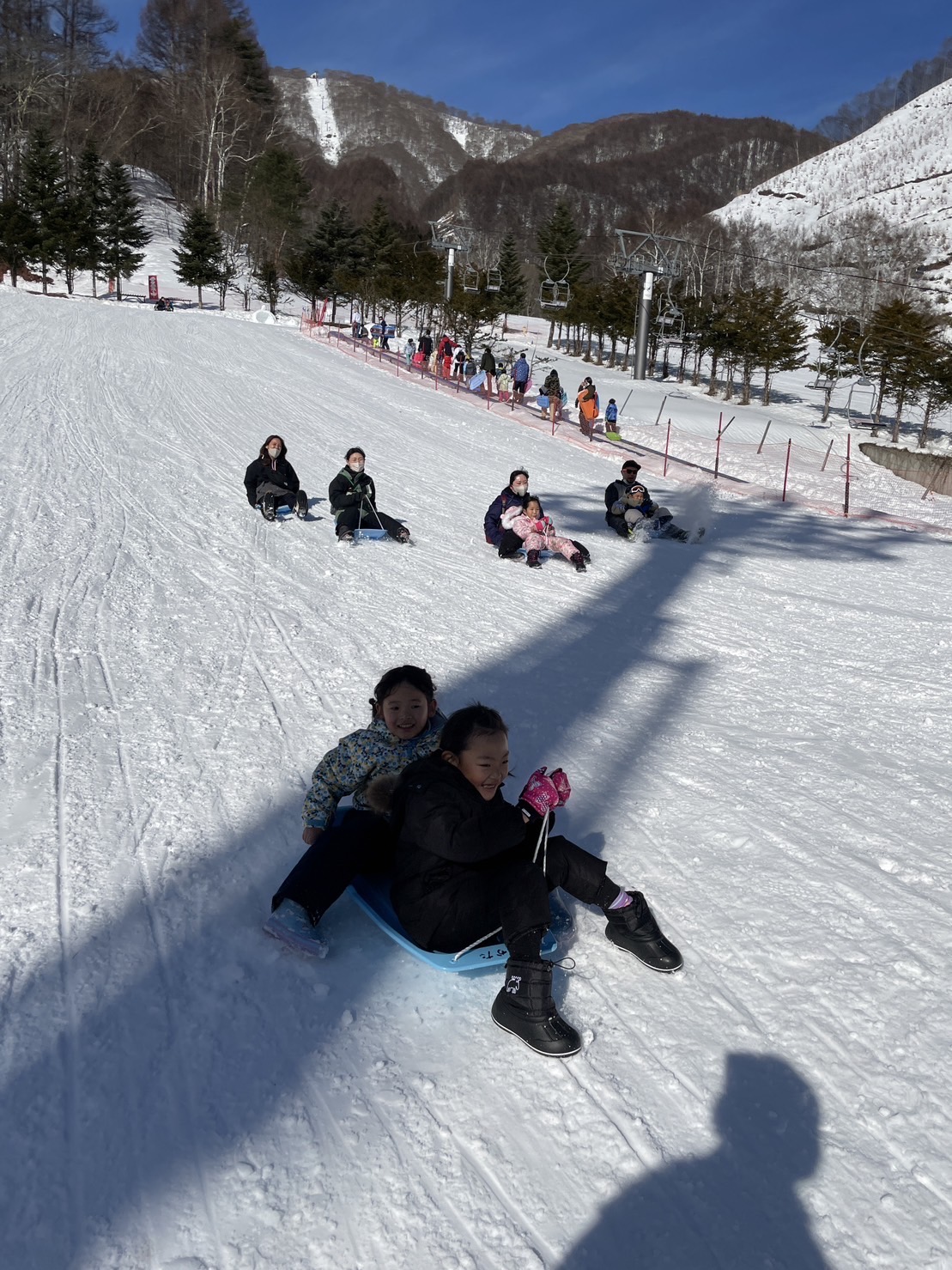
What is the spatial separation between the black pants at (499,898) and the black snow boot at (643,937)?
171 millimetres

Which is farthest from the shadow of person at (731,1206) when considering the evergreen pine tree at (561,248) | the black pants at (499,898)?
the evergreen pine tree at (561,248)

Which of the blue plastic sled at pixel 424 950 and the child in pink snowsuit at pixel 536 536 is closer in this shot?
the blue plastic sled at pixel 424 950

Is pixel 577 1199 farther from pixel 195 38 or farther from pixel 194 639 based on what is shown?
pixel 195 38

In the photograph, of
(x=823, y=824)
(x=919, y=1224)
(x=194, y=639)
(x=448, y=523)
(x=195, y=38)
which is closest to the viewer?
(x=919, y=1224)

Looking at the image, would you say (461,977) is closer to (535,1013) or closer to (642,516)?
(535,1013)

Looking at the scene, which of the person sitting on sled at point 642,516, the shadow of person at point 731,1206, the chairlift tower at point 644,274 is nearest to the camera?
the shadow of person at point 731,1206

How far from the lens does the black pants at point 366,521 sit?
8992mm

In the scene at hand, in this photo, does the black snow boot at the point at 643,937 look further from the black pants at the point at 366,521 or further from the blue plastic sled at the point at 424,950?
the black pants at the point at 366,521

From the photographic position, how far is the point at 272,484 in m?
9.45

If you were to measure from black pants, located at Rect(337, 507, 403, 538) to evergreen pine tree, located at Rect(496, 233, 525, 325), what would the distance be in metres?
53.9

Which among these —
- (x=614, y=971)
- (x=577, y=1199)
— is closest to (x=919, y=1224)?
(x=577, y=1199)

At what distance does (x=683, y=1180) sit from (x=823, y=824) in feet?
7.05

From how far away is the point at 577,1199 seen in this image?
2195 millimetres

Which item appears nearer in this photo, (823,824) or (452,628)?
(823,824)
